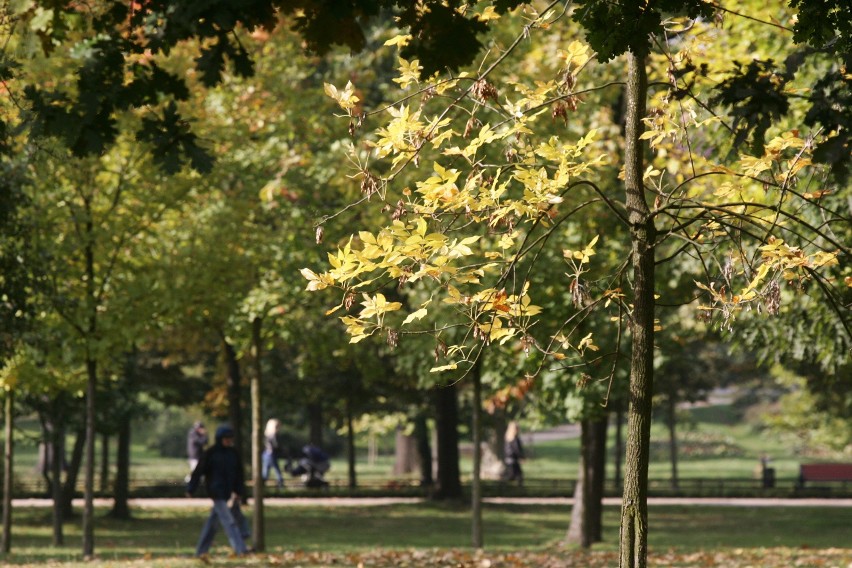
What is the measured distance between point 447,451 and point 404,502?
5.49ft

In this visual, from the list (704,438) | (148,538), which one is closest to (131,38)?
(148,538)

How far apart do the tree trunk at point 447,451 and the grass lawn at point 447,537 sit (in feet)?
1.96

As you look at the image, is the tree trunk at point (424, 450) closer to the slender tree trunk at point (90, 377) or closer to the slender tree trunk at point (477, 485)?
the slender tree trunk at point (477, 485)

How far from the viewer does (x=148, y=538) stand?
20766 mm

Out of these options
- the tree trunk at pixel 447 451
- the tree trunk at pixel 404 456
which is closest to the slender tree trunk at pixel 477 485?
the tree trunk at pixel 447 451

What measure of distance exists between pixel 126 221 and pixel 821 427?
1050 inches

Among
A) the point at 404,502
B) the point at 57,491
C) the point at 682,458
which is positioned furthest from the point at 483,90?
the point at 682,458

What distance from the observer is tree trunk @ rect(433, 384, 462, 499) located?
1121 inches

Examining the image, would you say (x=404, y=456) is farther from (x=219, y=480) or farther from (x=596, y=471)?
(x=219, y=480)

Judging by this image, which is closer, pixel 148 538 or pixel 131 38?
pixel 131 38

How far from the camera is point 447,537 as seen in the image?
70.0ft

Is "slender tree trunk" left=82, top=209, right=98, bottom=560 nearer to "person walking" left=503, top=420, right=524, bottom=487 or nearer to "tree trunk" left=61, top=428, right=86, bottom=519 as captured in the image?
"tree trunk" left=61, top=428, right=86, bottom=519

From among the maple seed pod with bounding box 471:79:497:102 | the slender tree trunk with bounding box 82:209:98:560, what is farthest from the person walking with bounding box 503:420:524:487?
the maple seed pod with bounding box 471:79:497:102

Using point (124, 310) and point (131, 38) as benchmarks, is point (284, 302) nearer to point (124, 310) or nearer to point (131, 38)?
point (124, 310)
